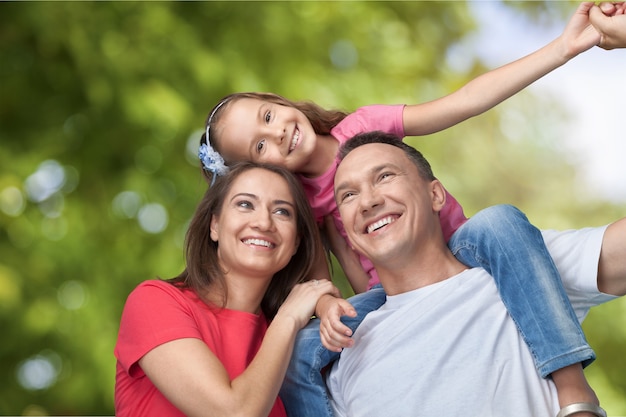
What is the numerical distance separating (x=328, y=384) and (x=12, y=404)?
6.88 feet

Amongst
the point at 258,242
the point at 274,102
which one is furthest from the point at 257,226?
the point at 274,102

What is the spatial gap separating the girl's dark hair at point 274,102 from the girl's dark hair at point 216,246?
0.51 ft

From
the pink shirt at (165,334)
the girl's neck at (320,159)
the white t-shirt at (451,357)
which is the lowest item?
the white t-shirt at (451,357)

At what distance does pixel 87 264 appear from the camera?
129 inches

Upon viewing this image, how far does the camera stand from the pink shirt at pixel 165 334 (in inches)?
63.4

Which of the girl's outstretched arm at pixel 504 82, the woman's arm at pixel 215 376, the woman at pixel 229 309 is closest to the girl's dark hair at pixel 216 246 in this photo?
the woman at pixel 229 309

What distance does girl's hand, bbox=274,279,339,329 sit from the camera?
166 cm

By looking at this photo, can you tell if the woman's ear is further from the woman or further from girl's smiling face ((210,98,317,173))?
girl's smiling face ((210,98,317,173))

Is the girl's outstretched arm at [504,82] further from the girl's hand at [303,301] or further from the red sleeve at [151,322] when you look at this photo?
the red sleeve at [151,322]

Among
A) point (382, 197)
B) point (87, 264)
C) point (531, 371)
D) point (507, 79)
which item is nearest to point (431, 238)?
point (382, 197)

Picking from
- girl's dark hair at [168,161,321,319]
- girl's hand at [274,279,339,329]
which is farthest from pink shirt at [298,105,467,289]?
girl's hand at [274,279,339,329]

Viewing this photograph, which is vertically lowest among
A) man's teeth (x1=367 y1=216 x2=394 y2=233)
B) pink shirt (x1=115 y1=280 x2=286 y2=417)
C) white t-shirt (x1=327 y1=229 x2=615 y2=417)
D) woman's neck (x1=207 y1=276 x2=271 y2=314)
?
white t-shirt (x1=327 y1=229 x2=615 y2=417)

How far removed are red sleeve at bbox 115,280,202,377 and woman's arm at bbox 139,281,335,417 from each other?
19mm

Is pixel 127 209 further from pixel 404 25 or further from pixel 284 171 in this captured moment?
pixel 284 171
